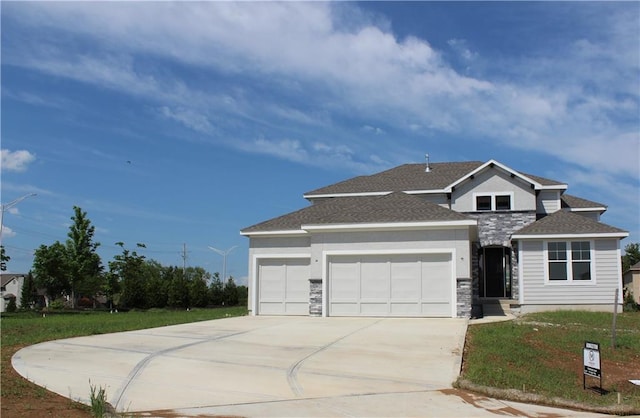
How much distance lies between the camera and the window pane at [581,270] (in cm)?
2200

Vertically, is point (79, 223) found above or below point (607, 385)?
above

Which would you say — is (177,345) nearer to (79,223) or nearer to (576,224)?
(576,224)

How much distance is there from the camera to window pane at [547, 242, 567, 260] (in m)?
22.2

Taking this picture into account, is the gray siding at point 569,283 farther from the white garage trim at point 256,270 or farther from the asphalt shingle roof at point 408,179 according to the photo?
the white garage trim at point 256,270

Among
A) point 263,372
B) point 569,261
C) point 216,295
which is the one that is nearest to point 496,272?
point 569,261

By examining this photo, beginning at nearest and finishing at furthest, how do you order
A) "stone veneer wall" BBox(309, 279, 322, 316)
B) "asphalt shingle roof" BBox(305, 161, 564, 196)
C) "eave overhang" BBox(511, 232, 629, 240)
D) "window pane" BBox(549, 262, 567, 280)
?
"stone veneer wall" BBox(309, 279, 322, 316)
"eave overhang" BBox(511, 232, 629, 240)
"window pane" BBox(549, 262, 567, 280)
"asphalt shingle roof" BBox(305, 161, 564, 196)

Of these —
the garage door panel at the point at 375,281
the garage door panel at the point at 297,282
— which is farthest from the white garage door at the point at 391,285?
the garage door panel at the point at 297,282

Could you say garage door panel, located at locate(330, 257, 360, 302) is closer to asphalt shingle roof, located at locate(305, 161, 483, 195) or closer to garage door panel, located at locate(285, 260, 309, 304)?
garage door panel, located at locate(285, 260, 309, 304)

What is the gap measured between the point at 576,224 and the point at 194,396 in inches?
733

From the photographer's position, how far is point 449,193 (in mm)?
26156

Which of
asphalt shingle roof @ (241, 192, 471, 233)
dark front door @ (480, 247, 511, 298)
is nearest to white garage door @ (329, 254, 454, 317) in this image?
asphalt shingle roof @ (241, 192, 471, 233)

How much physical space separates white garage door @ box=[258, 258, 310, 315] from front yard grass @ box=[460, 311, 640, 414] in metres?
8.04

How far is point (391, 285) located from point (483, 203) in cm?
795

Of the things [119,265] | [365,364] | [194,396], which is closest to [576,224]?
[365,364]
